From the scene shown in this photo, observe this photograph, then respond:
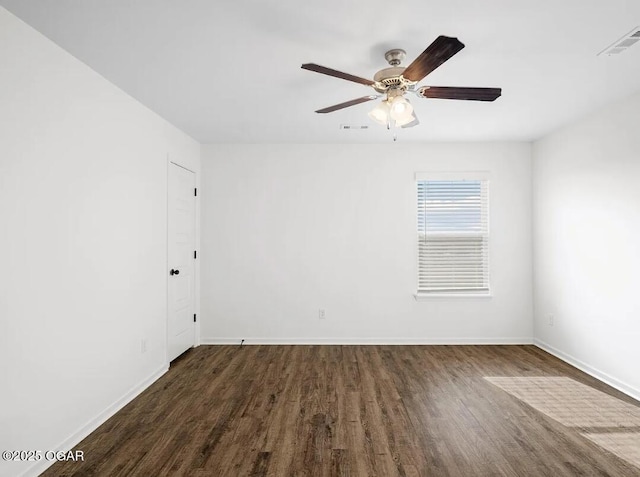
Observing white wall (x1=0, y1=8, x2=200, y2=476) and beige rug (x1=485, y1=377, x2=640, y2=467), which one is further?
beige rug (x1=485, y1=377, x2=640, y2=467)

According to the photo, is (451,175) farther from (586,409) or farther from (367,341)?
(586,409)

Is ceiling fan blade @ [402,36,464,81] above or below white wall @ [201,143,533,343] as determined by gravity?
above

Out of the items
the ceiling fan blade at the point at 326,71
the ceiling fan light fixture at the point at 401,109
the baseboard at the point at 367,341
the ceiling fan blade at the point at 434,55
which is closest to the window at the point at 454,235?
Result: the baseboard at the point at 367,341

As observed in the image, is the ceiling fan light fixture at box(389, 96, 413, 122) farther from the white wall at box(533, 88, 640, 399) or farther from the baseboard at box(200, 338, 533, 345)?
the baseboard at box(200, 338, 533, 345)

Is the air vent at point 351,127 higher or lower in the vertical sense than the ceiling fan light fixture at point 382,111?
higher

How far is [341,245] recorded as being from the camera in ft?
15.4

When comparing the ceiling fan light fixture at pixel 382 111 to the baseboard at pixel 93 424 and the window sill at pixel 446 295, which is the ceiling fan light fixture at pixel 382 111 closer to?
the window sill at pixel 446 295

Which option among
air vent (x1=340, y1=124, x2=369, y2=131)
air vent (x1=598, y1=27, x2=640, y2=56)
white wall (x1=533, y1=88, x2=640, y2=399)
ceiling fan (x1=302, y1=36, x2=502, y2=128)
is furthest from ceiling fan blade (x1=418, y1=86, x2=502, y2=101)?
white wall (x1=533, y1=88, x2=640, y2=399)

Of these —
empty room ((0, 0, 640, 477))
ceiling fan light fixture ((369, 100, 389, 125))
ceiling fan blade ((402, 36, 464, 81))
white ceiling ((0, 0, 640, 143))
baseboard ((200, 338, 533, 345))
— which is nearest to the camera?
ceiling fan blade ((402, 36, 464, 81))

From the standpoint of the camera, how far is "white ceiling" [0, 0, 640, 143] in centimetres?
196

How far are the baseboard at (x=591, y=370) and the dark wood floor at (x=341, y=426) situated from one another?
11cm

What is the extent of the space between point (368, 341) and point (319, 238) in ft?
4.95

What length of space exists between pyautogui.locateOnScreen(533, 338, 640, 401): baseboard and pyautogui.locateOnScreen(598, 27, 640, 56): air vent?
2805 millimetres

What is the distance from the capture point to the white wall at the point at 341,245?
4.65 metres
